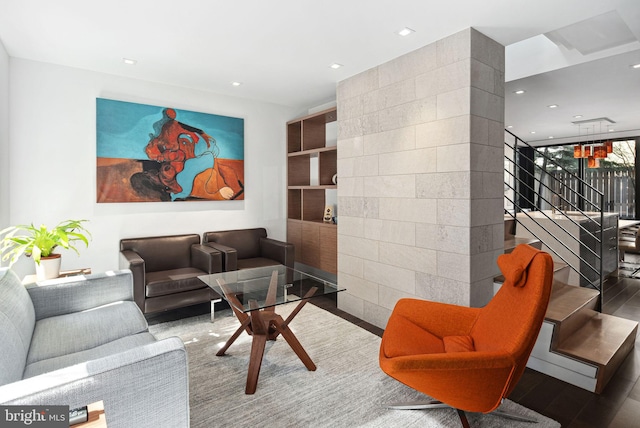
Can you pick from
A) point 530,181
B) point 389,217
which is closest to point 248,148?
point 389,217

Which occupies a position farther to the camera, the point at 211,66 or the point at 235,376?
the point at 211,66

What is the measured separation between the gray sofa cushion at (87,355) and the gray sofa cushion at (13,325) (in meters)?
0.06

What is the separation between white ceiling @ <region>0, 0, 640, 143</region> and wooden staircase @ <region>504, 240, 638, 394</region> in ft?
6.67

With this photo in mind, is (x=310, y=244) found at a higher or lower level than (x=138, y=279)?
higher

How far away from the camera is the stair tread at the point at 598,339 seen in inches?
95.2

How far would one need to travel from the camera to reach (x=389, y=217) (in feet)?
11.0

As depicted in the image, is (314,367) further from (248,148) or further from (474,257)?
(248,148)

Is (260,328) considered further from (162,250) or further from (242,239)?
(242,239)

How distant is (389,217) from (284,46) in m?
1.79

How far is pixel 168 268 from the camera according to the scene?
4.00m

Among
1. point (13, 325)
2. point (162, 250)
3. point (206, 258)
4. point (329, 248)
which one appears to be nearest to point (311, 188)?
point (329, 248)

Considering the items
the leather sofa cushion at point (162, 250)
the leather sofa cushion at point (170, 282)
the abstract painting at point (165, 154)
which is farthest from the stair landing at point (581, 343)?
the abstract painting at point (165, 154)

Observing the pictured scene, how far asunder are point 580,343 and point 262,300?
7.72ft

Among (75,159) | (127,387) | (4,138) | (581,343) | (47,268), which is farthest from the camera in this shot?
Answer: (75,159)
